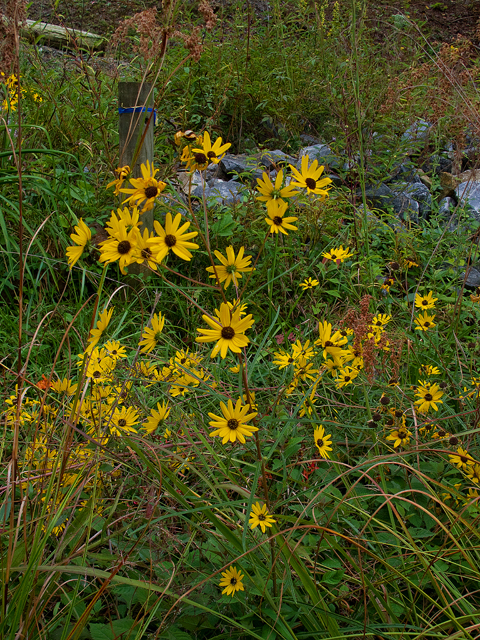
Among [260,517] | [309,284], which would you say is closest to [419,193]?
[309,284]

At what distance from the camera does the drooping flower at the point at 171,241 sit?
0.89 meters

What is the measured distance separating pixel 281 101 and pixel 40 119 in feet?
6.08

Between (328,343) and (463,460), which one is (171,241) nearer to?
(328,343)

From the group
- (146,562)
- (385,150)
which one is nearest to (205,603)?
(146,562)

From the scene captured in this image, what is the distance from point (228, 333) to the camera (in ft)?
2.84

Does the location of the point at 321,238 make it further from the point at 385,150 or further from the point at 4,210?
the point at 4,210

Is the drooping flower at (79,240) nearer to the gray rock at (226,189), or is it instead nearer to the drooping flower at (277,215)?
the drooping flower at (277,215)

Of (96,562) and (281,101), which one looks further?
(281,101)

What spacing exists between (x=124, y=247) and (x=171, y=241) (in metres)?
0.09

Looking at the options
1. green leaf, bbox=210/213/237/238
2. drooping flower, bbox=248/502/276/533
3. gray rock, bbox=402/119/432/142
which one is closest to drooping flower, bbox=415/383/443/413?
drooping flower, bbox=248/502/276/533

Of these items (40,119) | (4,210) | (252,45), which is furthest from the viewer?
(252,45)

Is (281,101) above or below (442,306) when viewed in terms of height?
above

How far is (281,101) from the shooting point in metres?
3.93

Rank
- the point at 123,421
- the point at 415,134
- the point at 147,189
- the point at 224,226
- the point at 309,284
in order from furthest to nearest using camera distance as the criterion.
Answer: the point at 415,134 → the point at 224,226 → the point at 309,284 → the point at 123,421 → the point at 147,189
